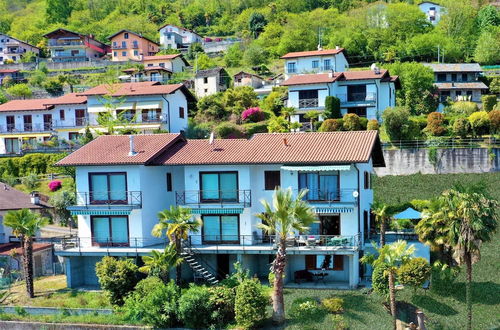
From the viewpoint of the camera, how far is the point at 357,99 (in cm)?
6981

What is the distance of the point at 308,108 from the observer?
68500mm

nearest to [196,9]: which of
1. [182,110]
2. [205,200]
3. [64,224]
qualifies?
[182,110]

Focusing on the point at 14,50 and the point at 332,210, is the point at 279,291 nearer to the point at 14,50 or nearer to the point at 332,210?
the point at 332,210

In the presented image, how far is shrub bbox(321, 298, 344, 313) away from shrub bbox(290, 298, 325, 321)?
302 mm

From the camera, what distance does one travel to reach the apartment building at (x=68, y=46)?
126 m

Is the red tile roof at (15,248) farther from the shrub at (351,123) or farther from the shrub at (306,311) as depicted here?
the shrub at (351,123)

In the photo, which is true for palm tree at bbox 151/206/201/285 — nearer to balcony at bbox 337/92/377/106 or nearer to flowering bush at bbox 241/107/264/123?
flowering bush at bbox 241/107/264/123

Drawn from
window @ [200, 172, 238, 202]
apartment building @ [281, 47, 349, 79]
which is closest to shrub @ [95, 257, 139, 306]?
window @ [200, 172, 238, 202]

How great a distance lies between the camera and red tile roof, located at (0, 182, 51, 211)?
47.3 m

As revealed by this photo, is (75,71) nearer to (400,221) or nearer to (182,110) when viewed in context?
(182,110)

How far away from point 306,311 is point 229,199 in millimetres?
8901

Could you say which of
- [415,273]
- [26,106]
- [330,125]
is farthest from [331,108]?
[415,273]

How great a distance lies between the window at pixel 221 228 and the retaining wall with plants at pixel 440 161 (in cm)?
1770

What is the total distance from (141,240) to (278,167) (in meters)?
8.71
